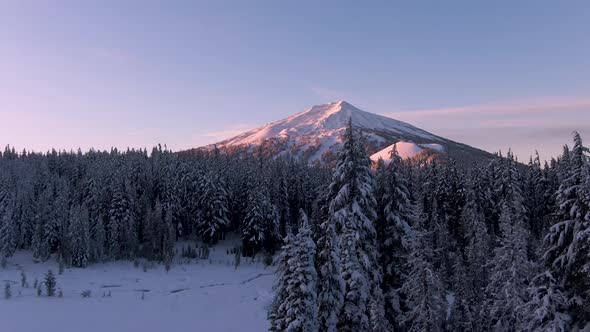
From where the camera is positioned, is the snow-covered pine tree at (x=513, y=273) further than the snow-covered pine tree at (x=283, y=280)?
Yes

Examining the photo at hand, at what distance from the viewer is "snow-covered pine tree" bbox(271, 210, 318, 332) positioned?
1817cm

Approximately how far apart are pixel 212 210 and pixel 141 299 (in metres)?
29.2

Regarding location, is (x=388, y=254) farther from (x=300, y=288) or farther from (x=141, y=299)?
(x=141, y=299)

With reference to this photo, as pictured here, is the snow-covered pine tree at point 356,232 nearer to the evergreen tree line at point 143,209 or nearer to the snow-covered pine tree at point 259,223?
the evergreen tree line at point 143,209

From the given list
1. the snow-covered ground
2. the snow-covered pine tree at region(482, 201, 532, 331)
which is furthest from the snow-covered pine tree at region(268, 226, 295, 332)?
the snow-covered ground

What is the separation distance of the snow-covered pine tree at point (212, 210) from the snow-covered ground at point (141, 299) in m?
10.9

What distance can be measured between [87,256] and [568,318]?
164 ft

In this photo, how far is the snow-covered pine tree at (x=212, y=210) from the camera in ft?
227

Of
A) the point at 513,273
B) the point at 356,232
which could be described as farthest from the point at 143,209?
the point at 513,273

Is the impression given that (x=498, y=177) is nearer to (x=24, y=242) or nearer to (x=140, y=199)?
(x=140, y=199)

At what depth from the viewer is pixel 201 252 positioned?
216 feet

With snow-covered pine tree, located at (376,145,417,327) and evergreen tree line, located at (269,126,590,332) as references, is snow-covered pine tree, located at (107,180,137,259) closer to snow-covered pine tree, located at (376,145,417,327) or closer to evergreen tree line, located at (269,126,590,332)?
evergreen tree line, located at (269,126,590,332)

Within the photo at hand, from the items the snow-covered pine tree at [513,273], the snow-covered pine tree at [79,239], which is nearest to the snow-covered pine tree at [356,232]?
the snow-covered pine tree at [513,273]

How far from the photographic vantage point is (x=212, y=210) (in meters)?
69.0
